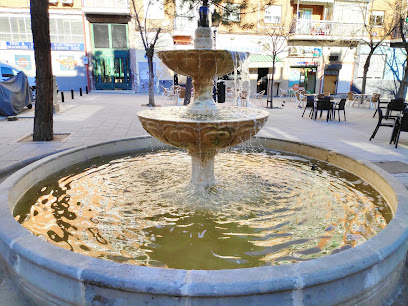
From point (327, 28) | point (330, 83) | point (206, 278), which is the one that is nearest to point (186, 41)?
point (327, 28)

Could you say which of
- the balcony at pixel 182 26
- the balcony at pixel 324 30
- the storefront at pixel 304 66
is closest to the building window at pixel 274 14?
the balcony at pixel 324 30

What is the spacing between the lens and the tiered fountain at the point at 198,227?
198cm

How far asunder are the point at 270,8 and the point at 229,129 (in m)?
25.4

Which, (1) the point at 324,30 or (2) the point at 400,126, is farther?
(1) the point at 324,30

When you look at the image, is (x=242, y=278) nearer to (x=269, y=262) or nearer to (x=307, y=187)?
(x=269, y=262)

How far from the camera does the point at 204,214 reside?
3.79 m

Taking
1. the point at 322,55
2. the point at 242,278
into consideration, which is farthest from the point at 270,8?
the point at 242,278

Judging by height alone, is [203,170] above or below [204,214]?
above

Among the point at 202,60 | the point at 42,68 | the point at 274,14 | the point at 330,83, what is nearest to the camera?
the point at 202,60

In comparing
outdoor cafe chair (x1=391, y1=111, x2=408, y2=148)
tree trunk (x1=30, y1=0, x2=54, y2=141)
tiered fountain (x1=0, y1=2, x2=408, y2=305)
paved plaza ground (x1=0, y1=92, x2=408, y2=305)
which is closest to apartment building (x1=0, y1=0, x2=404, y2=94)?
paved plaza ground (x1=0, y1=92, x2=408, y2=305)

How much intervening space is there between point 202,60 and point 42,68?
501 cm

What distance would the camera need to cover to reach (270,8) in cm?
2575

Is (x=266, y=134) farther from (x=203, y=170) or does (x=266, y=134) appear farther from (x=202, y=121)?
(x=202, y=121)

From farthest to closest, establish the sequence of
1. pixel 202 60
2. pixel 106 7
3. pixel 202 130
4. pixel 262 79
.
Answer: pixel 262 79, pixel 106 7, pixel 202 60, pixel 202 130
